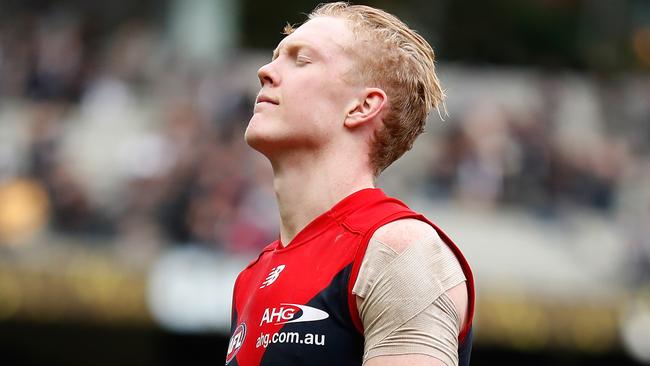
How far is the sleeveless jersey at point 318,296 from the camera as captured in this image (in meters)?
3.49

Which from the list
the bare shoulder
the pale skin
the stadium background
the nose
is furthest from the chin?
the stadium background

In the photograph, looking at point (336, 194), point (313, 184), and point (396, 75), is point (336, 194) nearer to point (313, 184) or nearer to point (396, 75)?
point (313, 184)


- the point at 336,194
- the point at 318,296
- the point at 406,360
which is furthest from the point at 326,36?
the point at 406,360

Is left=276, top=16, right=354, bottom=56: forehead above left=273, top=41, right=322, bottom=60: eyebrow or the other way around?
above

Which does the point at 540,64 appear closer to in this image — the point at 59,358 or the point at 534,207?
the point at 534,207

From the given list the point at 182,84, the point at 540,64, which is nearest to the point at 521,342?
the point at 182,84

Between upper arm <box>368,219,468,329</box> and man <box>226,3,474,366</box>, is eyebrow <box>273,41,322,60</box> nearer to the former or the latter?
man <box>226,3,474,366</box>

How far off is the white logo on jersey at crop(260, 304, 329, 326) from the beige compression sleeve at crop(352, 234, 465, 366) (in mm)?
150

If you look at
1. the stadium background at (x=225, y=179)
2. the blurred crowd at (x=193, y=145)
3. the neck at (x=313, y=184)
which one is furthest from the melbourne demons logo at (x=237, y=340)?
the blurred crowd at (x=193, y=145)

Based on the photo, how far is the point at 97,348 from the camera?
39.3 ft

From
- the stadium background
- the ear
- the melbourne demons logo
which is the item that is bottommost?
the stadium background

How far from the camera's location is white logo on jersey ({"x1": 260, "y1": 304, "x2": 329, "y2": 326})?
3.53 metres

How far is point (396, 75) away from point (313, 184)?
0.44 metres

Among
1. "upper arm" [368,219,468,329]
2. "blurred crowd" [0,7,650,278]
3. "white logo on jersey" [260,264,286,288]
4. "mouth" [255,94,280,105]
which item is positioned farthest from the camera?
"blurred crowd" [0,7,650,278]
